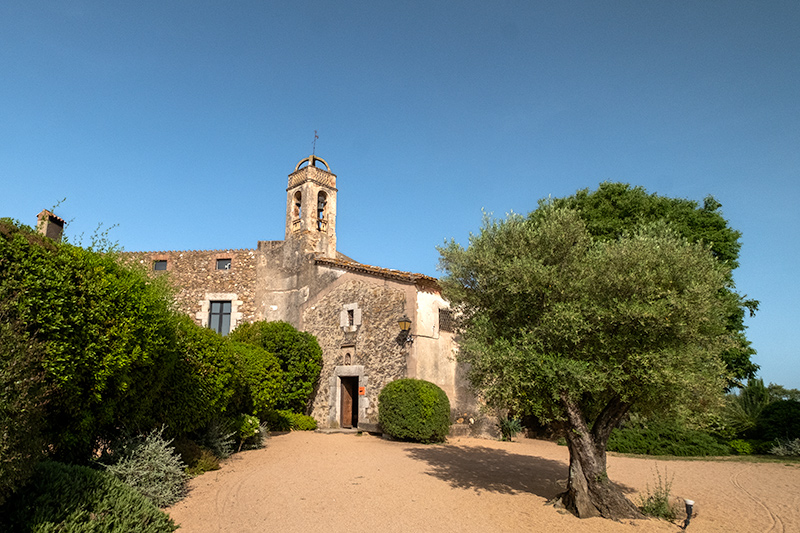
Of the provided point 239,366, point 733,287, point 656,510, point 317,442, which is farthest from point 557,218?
point 733,287

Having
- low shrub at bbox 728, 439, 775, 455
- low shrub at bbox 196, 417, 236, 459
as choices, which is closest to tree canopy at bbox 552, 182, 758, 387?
low shrub at bbox 728, 439, 775, 455

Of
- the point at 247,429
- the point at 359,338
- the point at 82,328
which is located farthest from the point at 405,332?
the point at 82,328

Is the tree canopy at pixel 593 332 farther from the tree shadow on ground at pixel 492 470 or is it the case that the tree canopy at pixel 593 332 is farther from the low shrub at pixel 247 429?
the low shrub at pixel 247 429

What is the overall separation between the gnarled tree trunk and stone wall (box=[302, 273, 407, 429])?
7632mm

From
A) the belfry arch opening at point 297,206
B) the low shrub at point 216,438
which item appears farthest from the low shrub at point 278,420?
the belfry arch opening at point 297,206

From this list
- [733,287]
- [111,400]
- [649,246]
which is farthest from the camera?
[733,287]

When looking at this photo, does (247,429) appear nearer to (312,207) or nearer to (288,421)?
(288,421)

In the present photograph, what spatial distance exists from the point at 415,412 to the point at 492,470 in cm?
358

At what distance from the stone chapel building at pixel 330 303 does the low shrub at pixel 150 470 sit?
8.31 metres

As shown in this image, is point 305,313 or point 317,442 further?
point 305,313

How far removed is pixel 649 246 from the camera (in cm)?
717

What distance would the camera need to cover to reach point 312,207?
19609mm

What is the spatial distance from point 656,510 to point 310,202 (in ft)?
51.9

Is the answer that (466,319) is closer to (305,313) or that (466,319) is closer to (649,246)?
(649,246)
